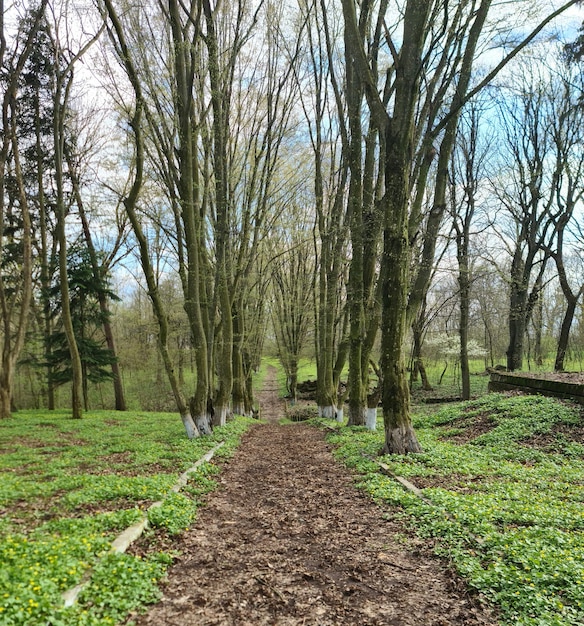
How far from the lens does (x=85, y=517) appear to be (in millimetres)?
4512

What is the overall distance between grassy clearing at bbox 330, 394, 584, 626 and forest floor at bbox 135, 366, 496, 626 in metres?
0.26

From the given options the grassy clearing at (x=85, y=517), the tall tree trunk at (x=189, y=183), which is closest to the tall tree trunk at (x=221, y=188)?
the tall tree trunk at (x=189, y=183)

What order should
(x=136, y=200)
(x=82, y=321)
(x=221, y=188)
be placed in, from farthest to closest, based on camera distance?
1. (x=82, y=321)
2. (x=221, y=188)
3. (x=136, y=200)

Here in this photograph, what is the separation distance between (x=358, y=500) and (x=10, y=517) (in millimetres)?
4294

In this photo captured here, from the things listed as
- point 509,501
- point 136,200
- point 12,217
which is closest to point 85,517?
point 509,501

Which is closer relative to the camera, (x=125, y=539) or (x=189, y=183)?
(x=125, y=539)

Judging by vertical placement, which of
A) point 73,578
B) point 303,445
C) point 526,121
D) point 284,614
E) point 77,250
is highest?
point 526,121

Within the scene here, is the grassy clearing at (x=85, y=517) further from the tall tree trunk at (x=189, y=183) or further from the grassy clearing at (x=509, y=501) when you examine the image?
the grassy clearing at (x=509, y=501)

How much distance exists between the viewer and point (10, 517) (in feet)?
15.4

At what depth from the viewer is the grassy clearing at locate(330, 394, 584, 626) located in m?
3.15

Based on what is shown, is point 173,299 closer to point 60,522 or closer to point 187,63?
point 187,63

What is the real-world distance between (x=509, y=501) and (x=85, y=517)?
4848 mm

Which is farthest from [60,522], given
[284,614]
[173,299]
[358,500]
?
[173,299]

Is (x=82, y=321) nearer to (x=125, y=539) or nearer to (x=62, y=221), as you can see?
(x=62, y=221)
